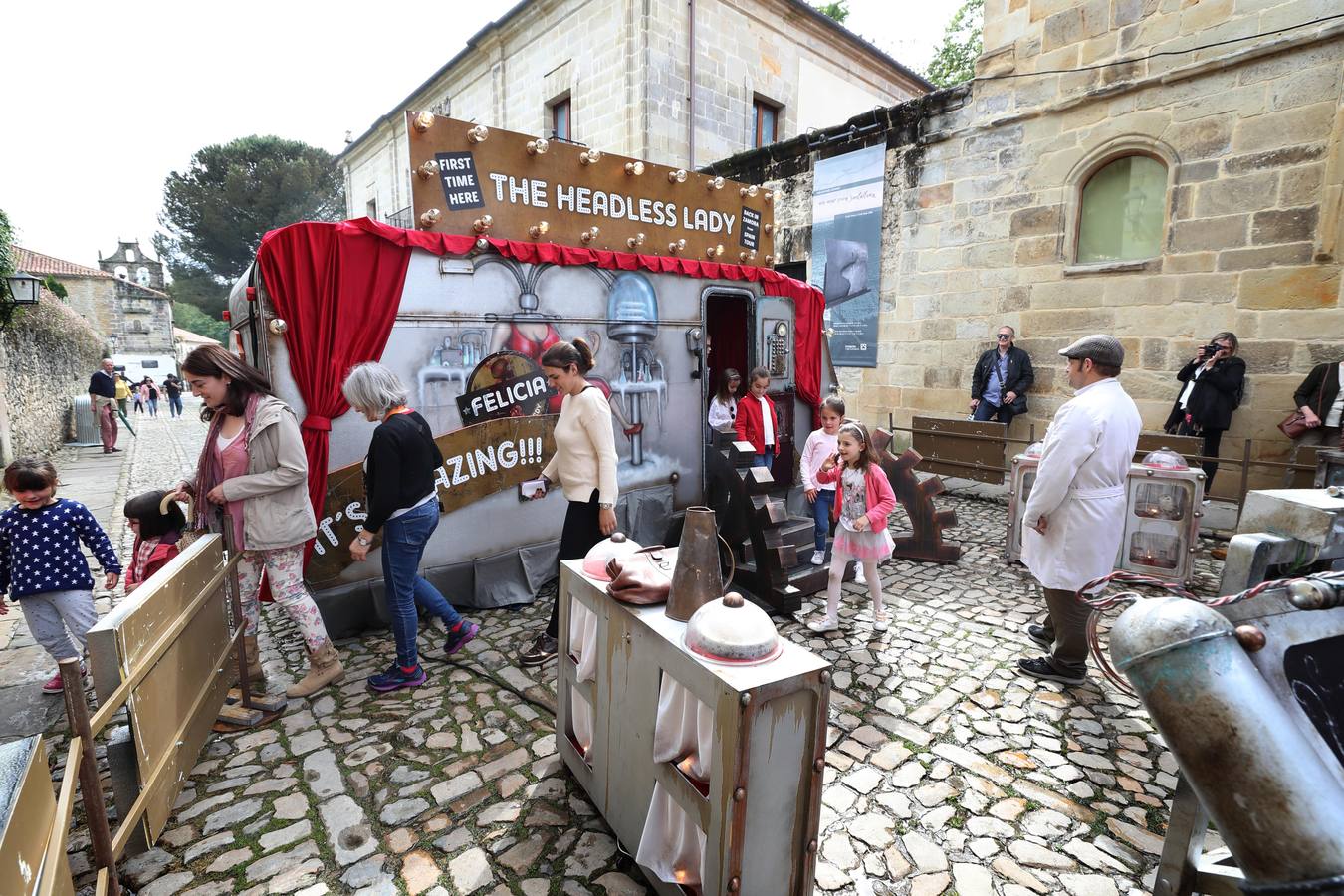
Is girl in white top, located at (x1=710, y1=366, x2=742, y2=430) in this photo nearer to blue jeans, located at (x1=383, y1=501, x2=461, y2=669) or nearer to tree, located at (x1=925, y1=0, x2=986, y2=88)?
blue jeans, located at (x1=383, y1=501, x2=461, y2=669)

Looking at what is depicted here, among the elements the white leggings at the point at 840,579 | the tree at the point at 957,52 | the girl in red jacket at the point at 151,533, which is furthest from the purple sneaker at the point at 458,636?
the tree at the point at 957,52

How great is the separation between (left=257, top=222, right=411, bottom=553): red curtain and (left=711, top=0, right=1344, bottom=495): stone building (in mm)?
8474

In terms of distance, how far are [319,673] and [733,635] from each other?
10.2 feet

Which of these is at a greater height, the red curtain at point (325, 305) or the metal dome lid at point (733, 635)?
the red curtain at point (325, 305)

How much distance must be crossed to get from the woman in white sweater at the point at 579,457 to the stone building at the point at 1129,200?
764 centimetres

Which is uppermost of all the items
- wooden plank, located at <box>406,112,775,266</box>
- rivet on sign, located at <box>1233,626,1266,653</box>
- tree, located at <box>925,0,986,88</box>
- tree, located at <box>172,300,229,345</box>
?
tree, located at <box>925,0,986,88</box>

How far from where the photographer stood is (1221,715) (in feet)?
3.91

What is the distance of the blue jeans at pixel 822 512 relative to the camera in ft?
19.7

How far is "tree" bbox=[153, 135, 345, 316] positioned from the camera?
40.9 meters

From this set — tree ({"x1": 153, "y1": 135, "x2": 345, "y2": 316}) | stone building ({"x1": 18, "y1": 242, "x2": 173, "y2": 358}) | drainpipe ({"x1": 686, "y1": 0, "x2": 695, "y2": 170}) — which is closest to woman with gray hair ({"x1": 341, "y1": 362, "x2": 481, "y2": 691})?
drainpipe ({"x1": 686, "y1": 0, "x2": 695, "y2": 170})

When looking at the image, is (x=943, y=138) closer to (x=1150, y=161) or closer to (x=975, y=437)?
(x=1150, y=161)

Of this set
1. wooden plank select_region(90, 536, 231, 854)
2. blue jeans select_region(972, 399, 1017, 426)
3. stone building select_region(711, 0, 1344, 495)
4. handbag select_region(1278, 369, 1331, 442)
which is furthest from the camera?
blue jeans select_region(972, 399, 1017, 426)

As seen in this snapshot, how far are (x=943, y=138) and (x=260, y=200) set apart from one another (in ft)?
150

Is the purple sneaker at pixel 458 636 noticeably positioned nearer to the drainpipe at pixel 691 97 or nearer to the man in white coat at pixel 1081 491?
the man in white coat at pixel 1081 491
